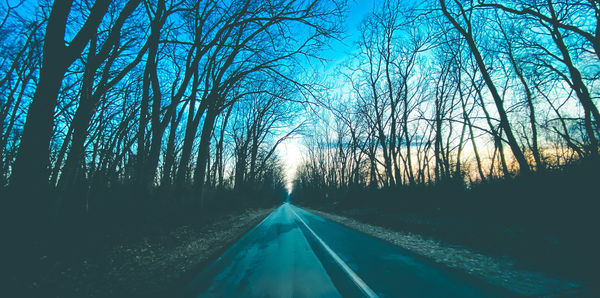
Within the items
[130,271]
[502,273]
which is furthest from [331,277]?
[130,271]

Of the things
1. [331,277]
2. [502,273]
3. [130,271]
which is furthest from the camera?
[130,271]

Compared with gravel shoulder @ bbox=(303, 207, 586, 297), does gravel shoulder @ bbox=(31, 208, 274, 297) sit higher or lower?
lower

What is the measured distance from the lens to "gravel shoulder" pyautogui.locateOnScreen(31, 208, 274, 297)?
340cm

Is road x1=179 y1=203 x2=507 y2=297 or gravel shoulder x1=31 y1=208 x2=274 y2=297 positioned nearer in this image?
road x1=179 y1=203 x2=507 y2=297

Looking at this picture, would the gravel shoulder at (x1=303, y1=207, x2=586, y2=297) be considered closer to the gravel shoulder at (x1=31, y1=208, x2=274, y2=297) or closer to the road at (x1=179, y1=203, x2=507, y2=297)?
the road at (x1=179, y1=203, x2=507, y2=297)

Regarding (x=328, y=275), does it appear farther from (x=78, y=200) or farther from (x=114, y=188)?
(x=114, y=188)

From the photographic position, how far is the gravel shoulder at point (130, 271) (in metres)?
3.40

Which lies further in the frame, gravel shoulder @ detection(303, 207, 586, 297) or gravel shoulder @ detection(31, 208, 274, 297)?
gravel shoulder @ detection(31, 208, 274, 297)

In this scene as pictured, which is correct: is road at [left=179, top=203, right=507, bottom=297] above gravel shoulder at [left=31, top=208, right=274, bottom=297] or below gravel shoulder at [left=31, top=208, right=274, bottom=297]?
above

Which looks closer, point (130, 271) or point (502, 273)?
point (502, 273)

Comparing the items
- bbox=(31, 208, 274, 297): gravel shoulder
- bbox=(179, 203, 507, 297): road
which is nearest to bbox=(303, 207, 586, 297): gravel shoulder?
bbox=(179, 203, 507, 297): road

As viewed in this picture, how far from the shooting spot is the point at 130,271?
4430 millimetres

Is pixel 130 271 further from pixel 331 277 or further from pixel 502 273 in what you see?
pixel 502 273

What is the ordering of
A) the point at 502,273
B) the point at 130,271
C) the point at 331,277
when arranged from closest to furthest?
the point at 331,277 < the point at 502,273 < the point at 130,271
